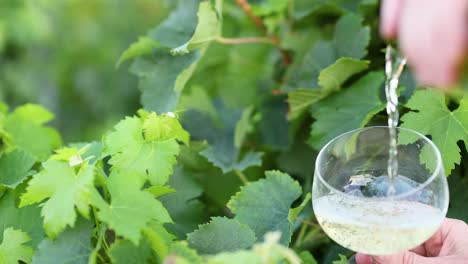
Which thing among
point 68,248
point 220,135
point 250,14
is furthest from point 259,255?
point 250,14

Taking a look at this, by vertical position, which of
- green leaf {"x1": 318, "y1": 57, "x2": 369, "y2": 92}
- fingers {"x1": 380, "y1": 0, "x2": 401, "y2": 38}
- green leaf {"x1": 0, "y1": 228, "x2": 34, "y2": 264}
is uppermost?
fingers {"x1": 380, "y1": 0, "x2": 401, "y2": 38}

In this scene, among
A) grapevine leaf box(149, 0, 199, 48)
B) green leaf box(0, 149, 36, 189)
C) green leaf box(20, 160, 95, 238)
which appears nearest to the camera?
green leaf box(20, 160, 95, 238)

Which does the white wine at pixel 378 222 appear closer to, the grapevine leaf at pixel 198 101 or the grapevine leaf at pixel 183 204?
the grapevine leaf at pixel 183 204

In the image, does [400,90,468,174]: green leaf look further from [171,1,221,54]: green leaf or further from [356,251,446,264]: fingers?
[171,1,221,54]: green leaf

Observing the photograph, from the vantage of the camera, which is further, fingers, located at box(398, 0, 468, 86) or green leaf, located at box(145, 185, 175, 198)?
green leaf, located at box(145, 185, 175, 198)


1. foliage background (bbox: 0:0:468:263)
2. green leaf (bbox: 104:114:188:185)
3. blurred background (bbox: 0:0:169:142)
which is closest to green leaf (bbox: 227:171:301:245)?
foliage background (bbox: 0:0:468:263)

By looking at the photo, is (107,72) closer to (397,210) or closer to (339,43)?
(339,43)

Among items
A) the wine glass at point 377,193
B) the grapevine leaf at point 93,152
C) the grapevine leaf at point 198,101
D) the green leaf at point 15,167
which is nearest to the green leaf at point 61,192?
the grapevine leaf at point 93,152
